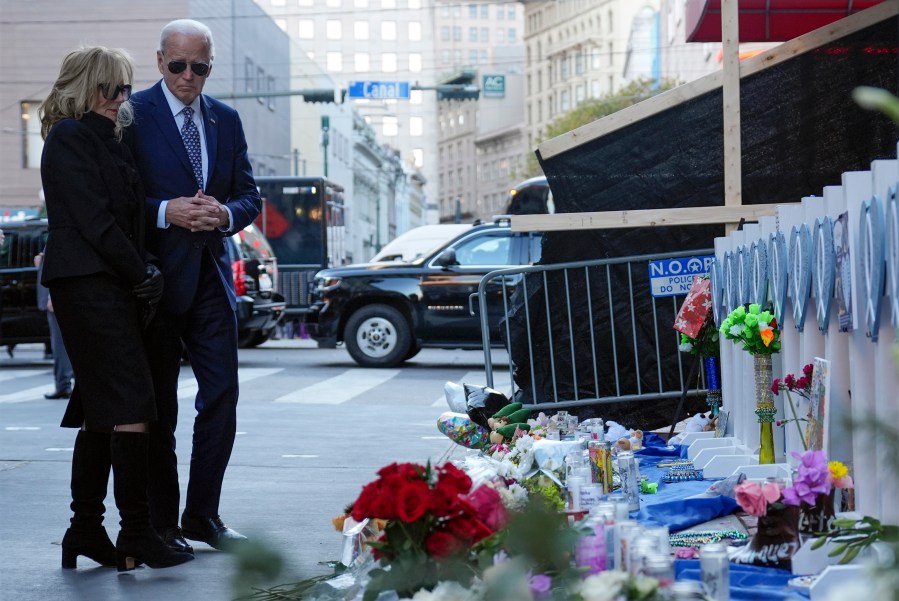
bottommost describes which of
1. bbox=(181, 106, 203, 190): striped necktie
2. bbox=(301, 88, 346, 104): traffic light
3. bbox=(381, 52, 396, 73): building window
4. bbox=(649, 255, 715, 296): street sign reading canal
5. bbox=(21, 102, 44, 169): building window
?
bbox=(649, 255, 715, 296): street sign reading canal

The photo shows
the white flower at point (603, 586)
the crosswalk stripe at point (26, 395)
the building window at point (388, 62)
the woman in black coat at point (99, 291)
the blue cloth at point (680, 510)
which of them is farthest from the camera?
the building window at point (388, 62)

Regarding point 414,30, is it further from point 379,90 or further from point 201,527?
point 201,527

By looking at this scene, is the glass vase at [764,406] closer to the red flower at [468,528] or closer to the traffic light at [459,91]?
the red flower at [468,528]

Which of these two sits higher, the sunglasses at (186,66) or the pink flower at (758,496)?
the sunglasses at (186,66)

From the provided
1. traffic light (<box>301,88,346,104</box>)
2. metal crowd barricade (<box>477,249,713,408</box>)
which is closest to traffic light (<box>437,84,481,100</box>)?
traffic light (<box>301,88,346,104</box>)

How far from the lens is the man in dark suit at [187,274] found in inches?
197

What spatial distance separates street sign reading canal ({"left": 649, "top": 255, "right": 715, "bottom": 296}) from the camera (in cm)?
773

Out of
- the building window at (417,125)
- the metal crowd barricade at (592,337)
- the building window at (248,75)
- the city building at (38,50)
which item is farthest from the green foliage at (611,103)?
the building window at (417,125)

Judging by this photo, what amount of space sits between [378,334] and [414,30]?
123592 millimetres

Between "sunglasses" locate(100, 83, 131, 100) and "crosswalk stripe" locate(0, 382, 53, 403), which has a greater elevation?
"sunglasses" locate(100, 83, 131, 100)

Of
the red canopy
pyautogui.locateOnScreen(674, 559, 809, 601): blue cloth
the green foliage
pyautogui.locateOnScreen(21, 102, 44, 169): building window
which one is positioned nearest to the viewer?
pyautogui.locateOnScreen(674, 559, 809, 601): blue cloth

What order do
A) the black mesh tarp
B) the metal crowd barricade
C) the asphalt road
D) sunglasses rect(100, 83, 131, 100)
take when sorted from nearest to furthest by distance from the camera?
1. the asphalt road
2. sunglasses rect(100, 83, 131, 100)
3. the black mesh tarp
4. the metal crowd barricade

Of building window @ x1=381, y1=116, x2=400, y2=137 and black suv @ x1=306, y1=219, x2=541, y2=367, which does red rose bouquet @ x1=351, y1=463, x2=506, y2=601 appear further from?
building window @ x1=381, y1=116, x2=400, y2=137

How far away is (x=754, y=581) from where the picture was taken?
146 inches
